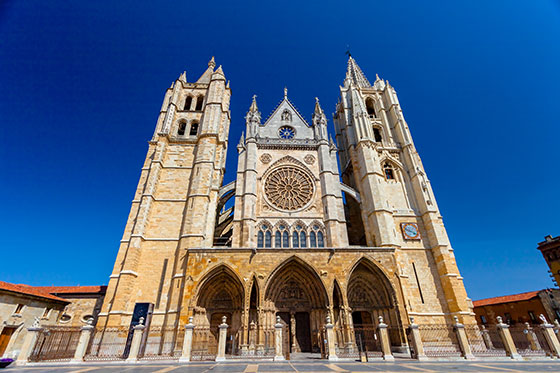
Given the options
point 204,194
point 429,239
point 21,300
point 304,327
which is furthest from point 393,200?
point 21,300

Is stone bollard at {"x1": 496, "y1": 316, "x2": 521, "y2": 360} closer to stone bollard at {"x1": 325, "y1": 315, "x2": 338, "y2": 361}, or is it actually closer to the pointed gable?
stone bollard at {"x1": 325, "y1": 315, "x2": 338, "y2": 361}

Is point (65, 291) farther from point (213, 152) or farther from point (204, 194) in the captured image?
point (213, 152)

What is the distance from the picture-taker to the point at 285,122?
22.6 m

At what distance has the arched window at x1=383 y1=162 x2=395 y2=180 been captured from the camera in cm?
2059

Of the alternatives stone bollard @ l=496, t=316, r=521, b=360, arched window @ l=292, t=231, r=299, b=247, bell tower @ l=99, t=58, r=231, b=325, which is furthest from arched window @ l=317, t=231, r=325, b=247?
stone bollard @ l=496, t=316, r=521, b=360

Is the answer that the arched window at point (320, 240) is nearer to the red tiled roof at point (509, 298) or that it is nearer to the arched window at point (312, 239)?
the arched window at point (312, 239)

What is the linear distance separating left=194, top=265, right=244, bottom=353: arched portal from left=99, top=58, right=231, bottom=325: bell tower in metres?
1.29

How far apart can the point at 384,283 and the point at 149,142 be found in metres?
18.9

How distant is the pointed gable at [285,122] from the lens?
860 inches

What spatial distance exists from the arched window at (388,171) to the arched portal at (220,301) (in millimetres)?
14332

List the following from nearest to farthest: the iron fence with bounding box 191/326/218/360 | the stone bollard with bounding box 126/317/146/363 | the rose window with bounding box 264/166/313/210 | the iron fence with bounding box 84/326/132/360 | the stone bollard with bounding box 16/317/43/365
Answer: the stone bollard with bounding box 16/317/43/365 < the stone bollard with bounding box 126/317/146/363 < the iron fence with bounding box 191/326/218/360 < the iron fence with bounding box 84/326/132/360 < the rose window with bounding box 264/166/313/210

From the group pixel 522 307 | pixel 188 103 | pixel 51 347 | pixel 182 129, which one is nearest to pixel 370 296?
pixel 51 347

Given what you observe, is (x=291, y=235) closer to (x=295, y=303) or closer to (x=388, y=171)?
(x=295, y=303)

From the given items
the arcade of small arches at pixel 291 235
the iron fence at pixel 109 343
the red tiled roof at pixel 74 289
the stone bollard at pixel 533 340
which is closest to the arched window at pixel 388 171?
the arcade of small arches at pixel 291 235
